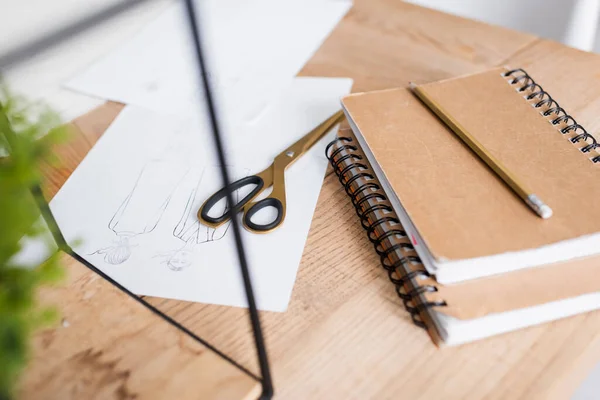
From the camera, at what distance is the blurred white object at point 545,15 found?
117 centimetres

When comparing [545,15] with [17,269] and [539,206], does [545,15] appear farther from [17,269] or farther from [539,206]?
[17,269]

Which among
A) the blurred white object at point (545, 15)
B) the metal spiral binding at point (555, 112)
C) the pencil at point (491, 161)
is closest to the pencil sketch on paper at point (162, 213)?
the pencil at point (491, 161)

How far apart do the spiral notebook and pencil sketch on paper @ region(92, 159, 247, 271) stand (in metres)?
0.15

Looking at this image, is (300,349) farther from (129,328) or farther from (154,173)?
(154,173)

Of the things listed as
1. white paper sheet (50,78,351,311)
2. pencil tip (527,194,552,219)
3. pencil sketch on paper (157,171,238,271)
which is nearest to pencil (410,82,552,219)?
pencil tip (527,194,552,219)

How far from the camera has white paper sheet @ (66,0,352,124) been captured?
72cm

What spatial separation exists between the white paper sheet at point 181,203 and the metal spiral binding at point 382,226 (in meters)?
0.04

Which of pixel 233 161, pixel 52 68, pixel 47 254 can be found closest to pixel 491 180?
pixel 233 161

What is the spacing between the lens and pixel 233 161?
2.02 ft

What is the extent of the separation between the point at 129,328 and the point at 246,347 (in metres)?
0.09

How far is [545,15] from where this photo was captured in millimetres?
1189

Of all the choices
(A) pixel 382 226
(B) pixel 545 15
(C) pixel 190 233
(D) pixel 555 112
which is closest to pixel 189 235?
(C) pixel 190 233

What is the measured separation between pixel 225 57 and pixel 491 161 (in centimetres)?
45

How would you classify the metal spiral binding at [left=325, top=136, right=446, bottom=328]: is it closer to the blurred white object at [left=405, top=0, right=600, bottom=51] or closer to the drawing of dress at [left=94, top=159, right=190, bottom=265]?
the drawing of dress at [left=94, top=159, right=190, bottom=265]
